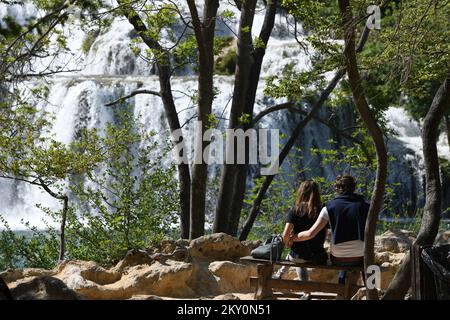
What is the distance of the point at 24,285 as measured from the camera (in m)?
5.54

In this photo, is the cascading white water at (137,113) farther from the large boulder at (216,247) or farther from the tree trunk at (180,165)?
the large boulder at (216,247)

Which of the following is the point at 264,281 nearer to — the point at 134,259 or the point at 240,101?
the point at 134,259

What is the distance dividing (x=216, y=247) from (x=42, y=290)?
3862 mm

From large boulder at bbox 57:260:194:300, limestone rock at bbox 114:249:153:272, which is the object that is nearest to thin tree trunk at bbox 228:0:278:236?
limestone rock at bbox 114:249:153:272

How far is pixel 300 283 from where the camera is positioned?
7477 mm

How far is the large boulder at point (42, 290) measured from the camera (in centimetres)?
543

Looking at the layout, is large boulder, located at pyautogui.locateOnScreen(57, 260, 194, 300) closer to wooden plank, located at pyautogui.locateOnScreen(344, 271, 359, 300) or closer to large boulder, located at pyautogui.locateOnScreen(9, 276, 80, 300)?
wooden plank, located at pyautogui.locateOnScreen(344, 271, 359, 300)

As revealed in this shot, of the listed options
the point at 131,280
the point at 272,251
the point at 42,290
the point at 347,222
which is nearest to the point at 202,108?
the point at 131,280

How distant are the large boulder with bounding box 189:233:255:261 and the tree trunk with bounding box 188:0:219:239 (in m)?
2.10

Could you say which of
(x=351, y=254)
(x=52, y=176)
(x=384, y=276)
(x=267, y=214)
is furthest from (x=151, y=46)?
(x=351, y=254)

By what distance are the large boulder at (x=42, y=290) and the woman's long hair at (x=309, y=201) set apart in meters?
2.69

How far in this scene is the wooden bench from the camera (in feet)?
24.0

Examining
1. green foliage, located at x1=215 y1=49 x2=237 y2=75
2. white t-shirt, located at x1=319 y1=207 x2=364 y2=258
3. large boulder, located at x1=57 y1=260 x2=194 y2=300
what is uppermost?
green foliage, located at x1=215 y1=49 x2=237 y2=75

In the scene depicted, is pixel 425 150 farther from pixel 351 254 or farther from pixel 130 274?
pixel 130 274
